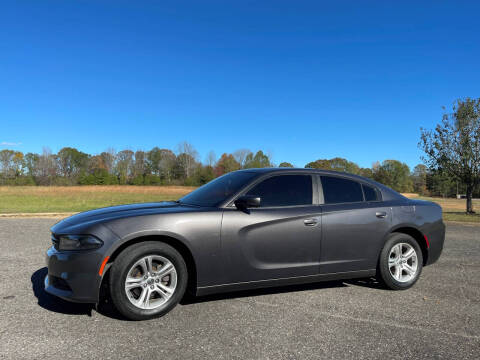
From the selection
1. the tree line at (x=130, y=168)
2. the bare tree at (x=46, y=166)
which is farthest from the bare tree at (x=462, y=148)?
the bare tree at (x=46, y=166)

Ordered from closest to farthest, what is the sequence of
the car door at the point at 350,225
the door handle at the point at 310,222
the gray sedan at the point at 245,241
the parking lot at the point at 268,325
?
the parking lot at the point at 268,325
the gray sedan at the point at 245,241
the door handle at the point at 310,222
the car door at the point at 350,225

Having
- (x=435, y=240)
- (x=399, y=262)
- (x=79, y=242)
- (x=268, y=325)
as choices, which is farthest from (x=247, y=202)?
(x=435, y=240)

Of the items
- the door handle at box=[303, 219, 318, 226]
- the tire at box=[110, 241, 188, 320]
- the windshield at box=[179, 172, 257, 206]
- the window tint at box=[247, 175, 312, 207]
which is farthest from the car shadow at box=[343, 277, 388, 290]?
the tire at box=[110, 241, 188, 320]

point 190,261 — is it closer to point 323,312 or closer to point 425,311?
point 323,312

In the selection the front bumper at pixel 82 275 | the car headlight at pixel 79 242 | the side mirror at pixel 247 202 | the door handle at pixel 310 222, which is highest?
the side mirror at pixel 247 202

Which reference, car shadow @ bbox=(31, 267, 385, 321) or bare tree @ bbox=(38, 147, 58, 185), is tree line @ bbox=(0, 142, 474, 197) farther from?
car shadow @ bbox=(31, 267, 385, 321)

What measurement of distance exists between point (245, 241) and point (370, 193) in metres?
1.99

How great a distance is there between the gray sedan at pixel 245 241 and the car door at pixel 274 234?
12 millimetres

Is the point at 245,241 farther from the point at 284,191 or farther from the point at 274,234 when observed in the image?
the point at 284,191

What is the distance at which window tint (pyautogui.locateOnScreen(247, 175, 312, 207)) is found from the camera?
13.8ft

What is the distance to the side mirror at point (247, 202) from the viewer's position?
3785 mm

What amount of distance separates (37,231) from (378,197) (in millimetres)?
8999

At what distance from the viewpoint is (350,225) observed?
4.39 meters

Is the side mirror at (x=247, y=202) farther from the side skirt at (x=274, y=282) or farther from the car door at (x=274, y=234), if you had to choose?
the side skirt at (x=274, y=282)
